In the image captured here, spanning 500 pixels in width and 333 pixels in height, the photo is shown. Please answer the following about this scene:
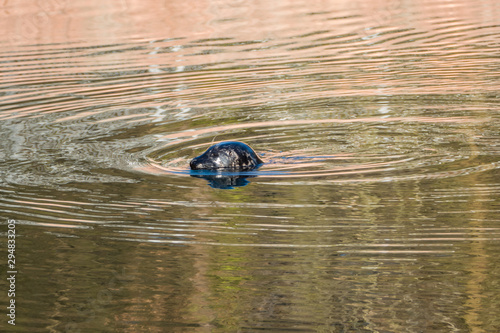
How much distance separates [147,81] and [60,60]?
2777mm

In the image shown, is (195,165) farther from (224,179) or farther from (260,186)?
(260,186)

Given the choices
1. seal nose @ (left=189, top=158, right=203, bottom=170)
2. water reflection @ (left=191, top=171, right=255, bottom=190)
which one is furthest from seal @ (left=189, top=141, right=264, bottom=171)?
water reflection @ (left=191, top=171, right=255, bottom=190)

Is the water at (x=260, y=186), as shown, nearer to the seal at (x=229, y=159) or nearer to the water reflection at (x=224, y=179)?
the water reflection at (x=224, y=179)

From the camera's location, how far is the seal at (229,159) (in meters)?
8.69

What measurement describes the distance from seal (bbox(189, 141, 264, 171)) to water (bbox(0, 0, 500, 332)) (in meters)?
0.18

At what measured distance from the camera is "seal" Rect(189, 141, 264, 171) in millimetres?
8688

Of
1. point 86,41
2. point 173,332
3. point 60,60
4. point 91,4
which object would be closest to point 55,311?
point 173,332

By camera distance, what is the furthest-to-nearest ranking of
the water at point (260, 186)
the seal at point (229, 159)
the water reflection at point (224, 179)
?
the seal at point (229, 159), the water reflection at point (224, 179), the water at point (260, 186)

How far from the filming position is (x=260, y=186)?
7.98 m

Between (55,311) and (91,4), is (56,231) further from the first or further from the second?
(91,4)

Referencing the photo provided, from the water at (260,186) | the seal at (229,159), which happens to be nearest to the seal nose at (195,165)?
the seal at (229,159)

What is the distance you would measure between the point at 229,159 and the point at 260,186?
0.82 metres

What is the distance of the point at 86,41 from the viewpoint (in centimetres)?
1778

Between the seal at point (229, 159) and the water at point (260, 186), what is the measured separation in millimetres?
178
